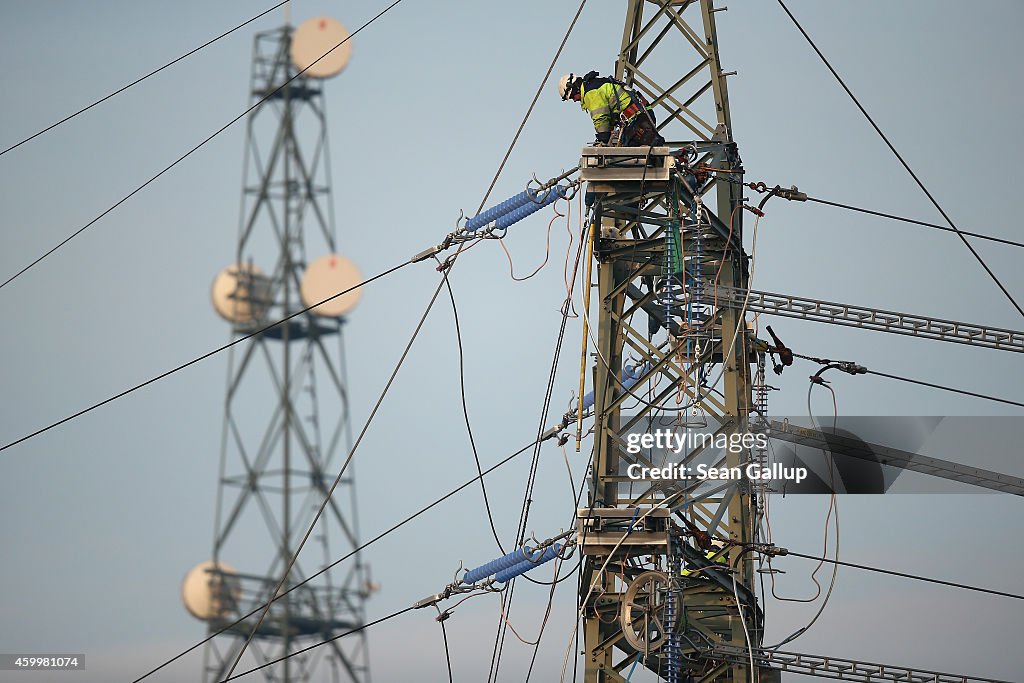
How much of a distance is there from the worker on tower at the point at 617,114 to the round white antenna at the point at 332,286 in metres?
5.60

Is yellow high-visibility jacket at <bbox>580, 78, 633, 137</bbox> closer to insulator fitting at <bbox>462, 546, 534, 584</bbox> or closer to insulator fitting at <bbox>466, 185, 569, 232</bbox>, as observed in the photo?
insulator fitting at <bbox>466, 185, 569, 232</bbox>

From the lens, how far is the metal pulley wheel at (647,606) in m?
21.8

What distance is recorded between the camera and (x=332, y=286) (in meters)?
27.2

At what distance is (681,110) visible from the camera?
2628 cm

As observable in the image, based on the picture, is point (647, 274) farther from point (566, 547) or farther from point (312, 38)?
point (312, 38)

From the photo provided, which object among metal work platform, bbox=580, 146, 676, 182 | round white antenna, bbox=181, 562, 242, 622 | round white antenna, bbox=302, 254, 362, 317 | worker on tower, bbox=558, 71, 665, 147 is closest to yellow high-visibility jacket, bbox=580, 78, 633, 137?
worker on tower, bbox=558, 71, 665, 147

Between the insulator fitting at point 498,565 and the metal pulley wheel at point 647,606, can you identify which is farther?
the insulator fitting at point 498,565

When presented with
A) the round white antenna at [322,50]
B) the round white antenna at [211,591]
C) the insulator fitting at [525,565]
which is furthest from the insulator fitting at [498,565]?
the round white antenna at [322,50]

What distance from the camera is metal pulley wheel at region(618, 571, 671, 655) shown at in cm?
2181

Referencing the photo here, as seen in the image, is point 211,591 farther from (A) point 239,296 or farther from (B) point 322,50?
(B) point 322,50

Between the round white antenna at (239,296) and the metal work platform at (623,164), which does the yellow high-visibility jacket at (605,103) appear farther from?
the round white antenna at (239,296)

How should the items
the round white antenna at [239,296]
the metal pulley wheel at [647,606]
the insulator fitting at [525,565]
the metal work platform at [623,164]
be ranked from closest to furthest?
1. the metal pulley wheel at [647,606]
2. the metal work platform at [623,164]
3. the insulator fitting at [525,565]
4. the round white antenna at [239,296]

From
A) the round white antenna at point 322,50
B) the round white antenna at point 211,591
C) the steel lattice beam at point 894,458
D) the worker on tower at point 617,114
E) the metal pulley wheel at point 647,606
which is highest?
the round white antenna at point 322,50

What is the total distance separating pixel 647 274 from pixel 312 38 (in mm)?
8011
